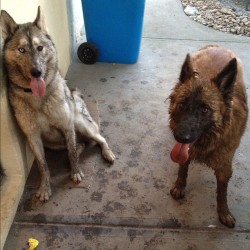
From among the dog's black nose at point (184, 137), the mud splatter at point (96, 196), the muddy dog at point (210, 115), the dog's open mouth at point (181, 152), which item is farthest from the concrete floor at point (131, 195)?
the dog's black nose at point (184, 137)

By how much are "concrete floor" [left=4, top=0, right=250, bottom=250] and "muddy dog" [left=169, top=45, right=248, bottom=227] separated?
256mm

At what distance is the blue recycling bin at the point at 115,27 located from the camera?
403 cm

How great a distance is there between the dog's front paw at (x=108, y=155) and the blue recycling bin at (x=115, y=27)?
1755mm

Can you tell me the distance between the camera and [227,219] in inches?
105

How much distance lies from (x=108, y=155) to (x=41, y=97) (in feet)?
3.09

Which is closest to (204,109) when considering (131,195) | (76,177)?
(131,195)

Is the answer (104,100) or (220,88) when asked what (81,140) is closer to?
(104,100)

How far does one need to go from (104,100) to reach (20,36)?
5.80ft

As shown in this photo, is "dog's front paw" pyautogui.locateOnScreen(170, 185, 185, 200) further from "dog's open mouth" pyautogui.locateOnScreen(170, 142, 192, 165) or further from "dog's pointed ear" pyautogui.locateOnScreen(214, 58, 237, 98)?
"dog's pointed ear" pyautogui.locateOnScreen(214, 58, 237, 98)

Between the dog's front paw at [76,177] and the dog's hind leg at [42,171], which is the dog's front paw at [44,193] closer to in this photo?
the dog's hind leg at [42,171]

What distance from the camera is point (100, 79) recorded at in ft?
14.2

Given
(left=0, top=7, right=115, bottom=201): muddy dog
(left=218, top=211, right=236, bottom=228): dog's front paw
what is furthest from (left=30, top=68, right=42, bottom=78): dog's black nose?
(left=218, top=211, right=236, bottom=228): dog's front paw

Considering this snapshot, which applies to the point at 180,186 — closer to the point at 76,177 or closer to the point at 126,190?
the point at 126,190

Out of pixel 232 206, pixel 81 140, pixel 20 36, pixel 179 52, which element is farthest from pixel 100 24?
pixel 232 206
